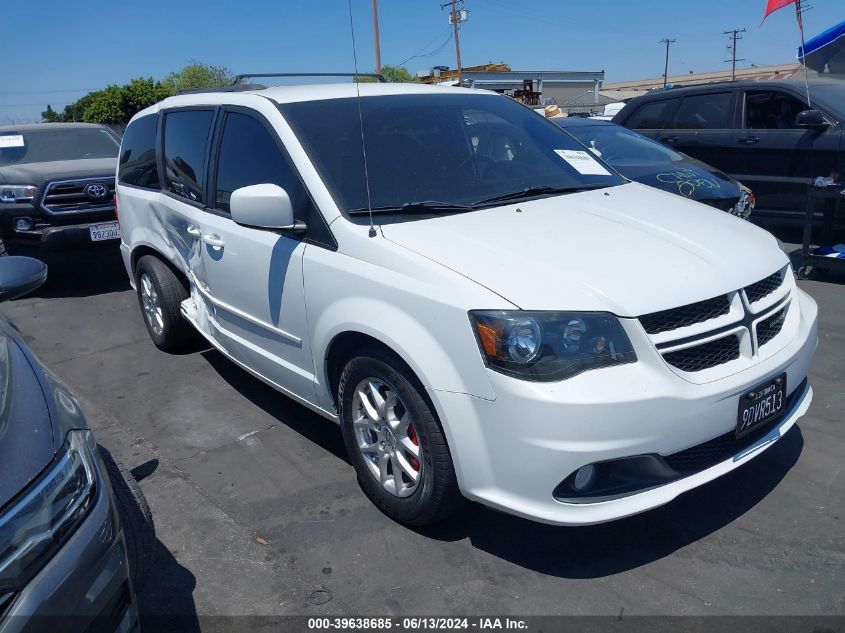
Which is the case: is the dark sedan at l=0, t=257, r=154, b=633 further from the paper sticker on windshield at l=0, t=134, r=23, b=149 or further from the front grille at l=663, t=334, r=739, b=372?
the paper sticker on windshield at l=0, t=134, r=23, b=149

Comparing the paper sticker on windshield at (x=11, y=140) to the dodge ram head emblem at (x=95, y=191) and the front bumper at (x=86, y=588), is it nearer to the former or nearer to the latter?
the dodge ram head emblem at (x=95, y=191)

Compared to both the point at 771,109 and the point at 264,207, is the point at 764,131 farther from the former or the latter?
the point at 264,207

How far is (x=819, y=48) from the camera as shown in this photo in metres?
7.27

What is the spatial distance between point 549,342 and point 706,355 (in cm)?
65

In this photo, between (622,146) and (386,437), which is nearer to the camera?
(386,437)

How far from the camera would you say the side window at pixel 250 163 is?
3.53m

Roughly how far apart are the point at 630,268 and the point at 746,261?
1.98 ft

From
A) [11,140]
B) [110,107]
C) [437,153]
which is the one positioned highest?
[110,107]

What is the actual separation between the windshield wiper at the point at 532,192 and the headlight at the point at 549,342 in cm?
101

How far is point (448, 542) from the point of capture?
3.09m

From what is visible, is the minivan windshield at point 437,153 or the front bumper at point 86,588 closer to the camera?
the front bumper at point 86,588

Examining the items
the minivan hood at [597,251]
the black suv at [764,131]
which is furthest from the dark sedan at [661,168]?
the minivan hood at [597,251]

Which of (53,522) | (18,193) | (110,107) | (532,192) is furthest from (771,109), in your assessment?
(110,107)

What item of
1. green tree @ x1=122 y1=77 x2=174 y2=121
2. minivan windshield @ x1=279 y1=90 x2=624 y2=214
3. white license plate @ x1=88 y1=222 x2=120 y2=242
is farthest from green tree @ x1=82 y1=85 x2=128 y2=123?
minivan windshield @ x1=279 y1=90 x2=624 y2=214
